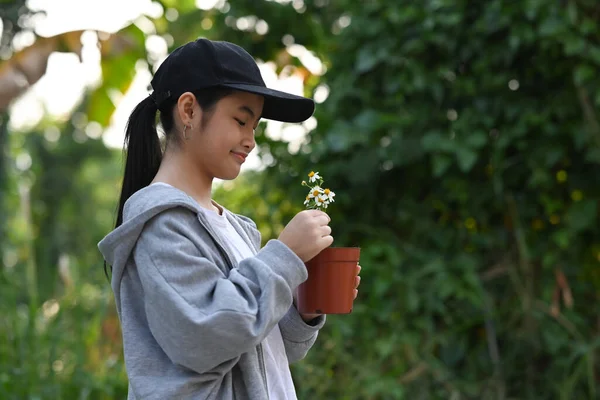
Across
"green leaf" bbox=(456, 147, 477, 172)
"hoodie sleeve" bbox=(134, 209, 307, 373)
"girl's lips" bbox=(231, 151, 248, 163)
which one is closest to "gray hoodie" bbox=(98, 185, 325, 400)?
"hoodie sleeve" bbox=(134, 209, 307, 373)

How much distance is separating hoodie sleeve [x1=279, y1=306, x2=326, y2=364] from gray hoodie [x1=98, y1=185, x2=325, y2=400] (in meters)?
0.14

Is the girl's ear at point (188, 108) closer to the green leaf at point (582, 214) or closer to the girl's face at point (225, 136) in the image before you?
the girl's face at point (225, 136)

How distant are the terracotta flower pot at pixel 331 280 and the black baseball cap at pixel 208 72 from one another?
30cm

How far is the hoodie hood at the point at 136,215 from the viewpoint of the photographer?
4.18 feet

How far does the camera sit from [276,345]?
58.0 inches

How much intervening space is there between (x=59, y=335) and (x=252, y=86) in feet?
7.04

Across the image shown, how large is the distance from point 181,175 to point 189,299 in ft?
0.91

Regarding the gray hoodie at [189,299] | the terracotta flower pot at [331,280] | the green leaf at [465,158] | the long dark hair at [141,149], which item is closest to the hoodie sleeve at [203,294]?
the gray hoodie at [189,299]

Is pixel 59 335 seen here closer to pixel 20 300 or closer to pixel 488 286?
pixel 20 300

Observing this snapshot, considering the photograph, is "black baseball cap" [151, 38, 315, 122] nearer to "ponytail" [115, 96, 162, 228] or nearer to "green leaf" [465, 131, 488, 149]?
"ponytail" [115, 96, 162, 228]

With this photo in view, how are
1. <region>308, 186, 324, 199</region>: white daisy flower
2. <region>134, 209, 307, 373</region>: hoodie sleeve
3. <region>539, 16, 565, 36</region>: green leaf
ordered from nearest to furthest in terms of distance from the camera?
<region>134, 209, 307, 373</region>: hoodie sleeve → <region>308, 186, 324, 199</region>: white daisy flower → <region>539, 16, 565, 36</region>: green leaf

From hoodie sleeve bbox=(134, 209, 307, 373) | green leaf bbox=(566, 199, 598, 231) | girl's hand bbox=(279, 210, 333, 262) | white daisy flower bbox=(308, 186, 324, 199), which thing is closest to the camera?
hoodie sleeve bbox=(134, 209, 307, 373)

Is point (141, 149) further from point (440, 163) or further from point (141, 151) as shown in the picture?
point (440, 163)

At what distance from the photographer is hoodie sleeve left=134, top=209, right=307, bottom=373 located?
3.91 feet
